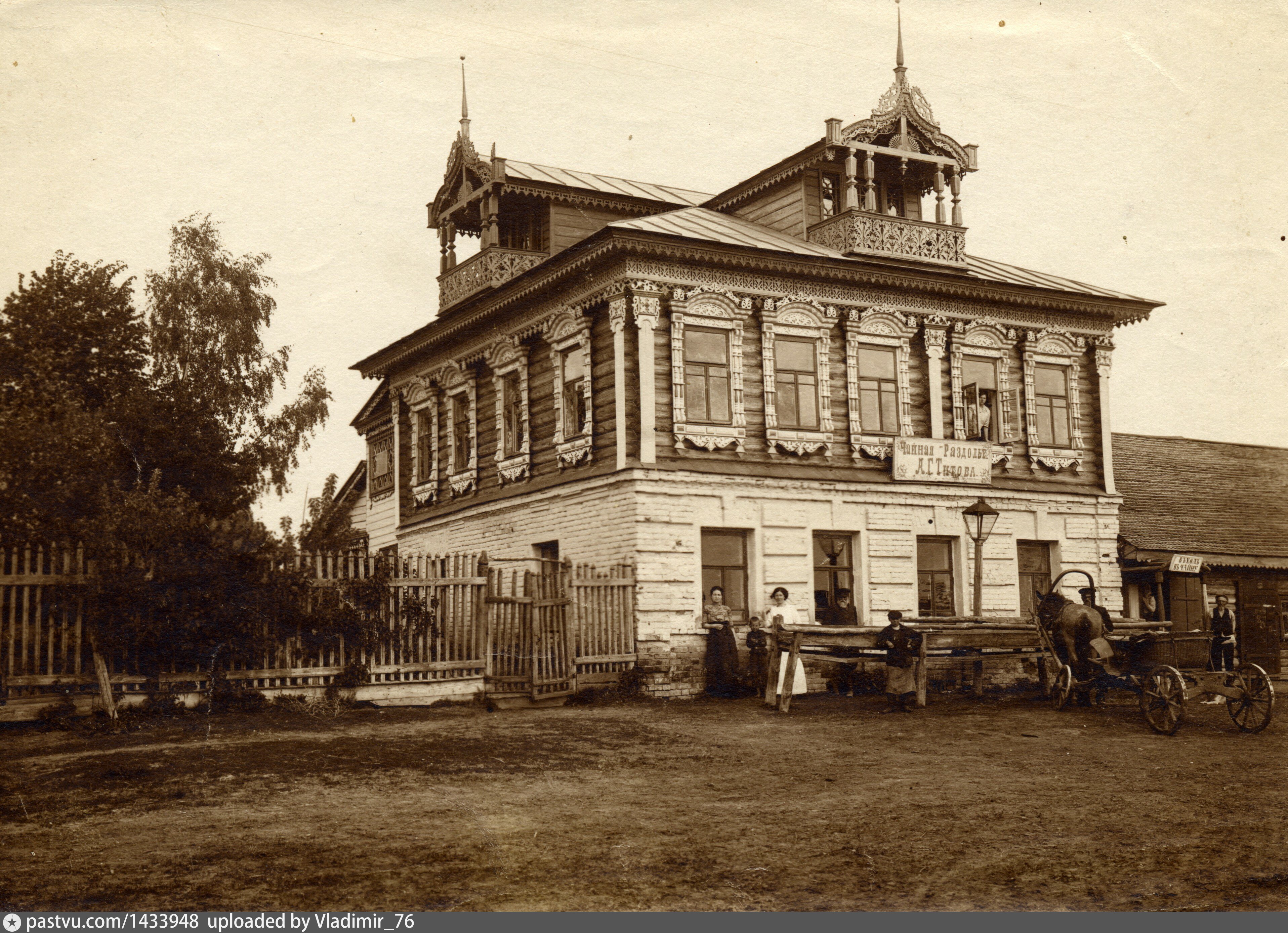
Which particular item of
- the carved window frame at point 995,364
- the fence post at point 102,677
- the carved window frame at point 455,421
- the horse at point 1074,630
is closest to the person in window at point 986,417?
the carved window frame at point 995,364

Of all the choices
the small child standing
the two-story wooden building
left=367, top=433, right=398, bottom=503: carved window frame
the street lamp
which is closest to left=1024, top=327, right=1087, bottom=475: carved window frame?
the two-story wooden building

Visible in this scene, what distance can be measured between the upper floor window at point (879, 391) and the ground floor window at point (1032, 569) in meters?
3.62

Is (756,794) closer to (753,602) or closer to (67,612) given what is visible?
(67,612)

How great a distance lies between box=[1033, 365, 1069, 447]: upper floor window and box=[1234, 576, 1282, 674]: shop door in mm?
6030

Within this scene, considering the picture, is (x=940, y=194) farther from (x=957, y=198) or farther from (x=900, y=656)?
(x=900, y=656)

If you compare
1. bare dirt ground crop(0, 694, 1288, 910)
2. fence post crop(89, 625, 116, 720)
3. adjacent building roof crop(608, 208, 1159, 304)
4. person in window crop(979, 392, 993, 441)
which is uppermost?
adjacent building roof crop(608, 208, 1159, 304)

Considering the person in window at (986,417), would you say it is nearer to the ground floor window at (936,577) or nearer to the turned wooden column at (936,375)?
the turned wooden column at (936,375)

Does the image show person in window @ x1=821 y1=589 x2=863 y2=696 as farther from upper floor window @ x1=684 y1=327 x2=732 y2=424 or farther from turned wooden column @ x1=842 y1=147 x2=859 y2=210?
turned wooden column @ x1=842 y1=147 x2=859 y2=210

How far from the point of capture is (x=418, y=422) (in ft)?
93.1

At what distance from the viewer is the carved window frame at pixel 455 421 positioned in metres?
25.5

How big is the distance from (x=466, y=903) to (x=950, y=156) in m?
20.3

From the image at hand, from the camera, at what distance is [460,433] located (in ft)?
86.6

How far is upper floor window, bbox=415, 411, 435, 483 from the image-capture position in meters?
28.0

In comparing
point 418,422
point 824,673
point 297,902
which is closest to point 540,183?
point 418,422
